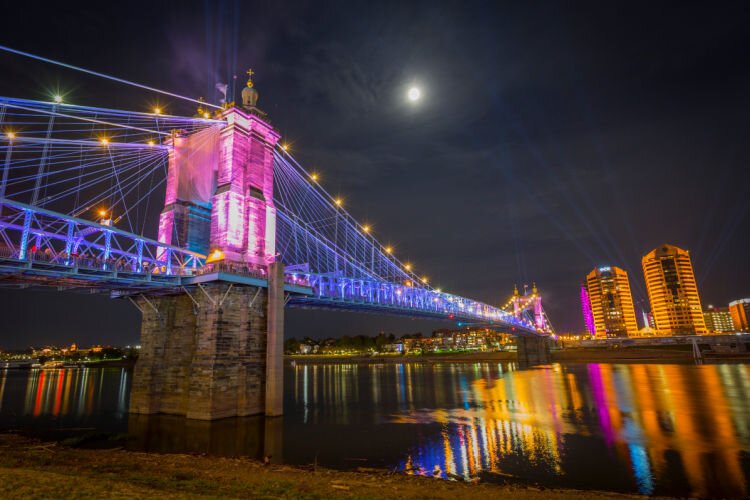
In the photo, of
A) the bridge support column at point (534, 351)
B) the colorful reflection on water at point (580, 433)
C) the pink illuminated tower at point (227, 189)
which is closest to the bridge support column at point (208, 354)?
the pink illuminated tower at point (227, 189)

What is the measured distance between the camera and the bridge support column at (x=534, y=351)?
355ft

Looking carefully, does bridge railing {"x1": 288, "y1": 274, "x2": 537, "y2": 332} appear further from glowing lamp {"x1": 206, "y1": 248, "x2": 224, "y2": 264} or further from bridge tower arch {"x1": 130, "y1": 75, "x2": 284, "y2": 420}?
glowing lamp {"x1": 206, "y1": 248, "x2": 224, "y2": 264}

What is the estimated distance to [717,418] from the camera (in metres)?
27.9

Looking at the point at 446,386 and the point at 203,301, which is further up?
the point at 203,301

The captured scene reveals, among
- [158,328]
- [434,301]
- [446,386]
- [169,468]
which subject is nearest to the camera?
[169,468]

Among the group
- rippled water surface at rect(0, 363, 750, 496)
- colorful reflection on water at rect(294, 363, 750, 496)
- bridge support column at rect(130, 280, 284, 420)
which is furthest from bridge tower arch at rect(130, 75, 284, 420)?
colorful reflection on water at rect(294, 363, 750, 496)

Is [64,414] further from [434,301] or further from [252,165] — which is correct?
[434,301]

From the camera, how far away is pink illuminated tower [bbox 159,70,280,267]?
30078mm

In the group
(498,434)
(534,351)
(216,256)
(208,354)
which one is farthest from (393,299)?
(534,351)

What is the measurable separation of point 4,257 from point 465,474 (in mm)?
25044

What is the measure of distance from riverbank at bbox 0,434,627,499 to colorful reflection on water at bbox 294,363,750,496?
3054mm

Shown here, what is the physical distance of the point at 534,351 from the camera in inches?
4350

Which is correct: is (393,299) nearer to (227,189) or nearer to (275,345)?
(275,345)

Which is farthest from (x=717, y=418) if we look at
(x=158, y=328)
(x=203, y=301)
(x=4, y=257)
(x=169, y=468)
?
(x=4, y=257)
